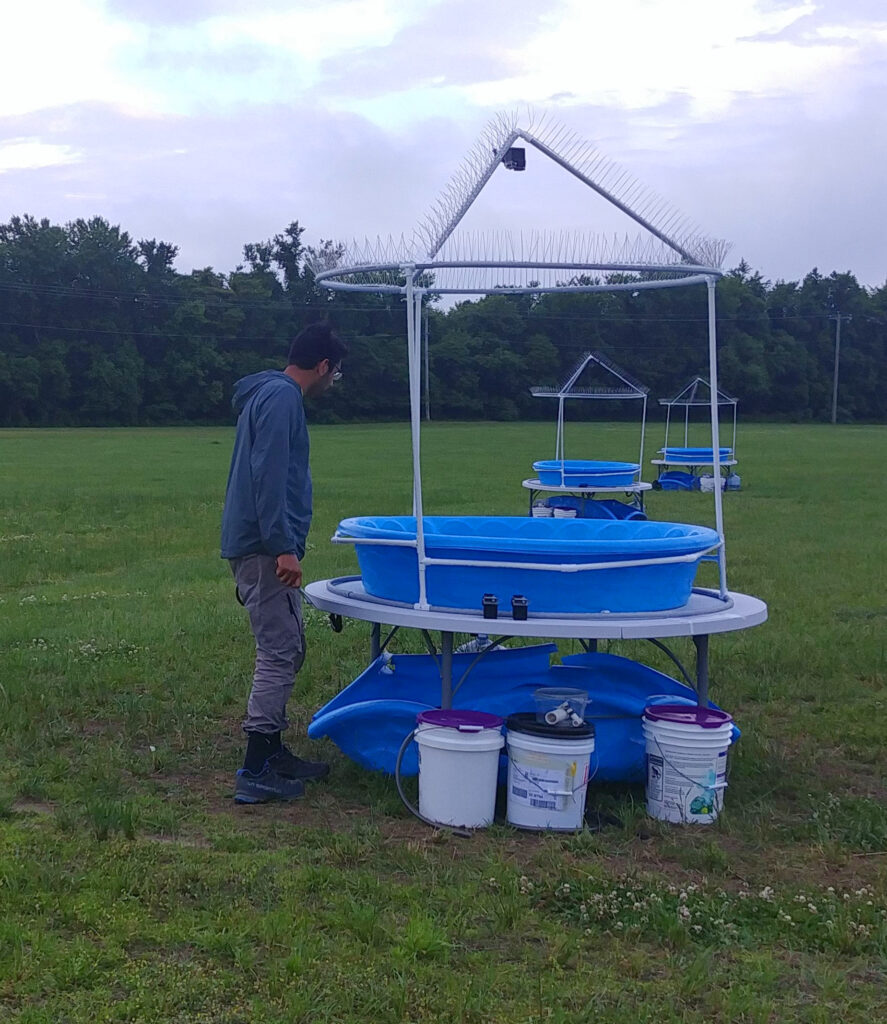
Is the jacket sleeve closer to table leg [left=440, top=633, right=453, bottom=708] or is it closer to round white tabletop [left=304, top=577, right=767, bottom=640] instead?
round white tabletop [left=304, top=577, right=767, bottom=640]

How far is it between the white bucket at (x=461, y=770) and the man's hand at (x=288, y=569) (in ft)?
2.75

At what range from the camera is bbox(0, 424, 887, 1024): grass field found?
341 centimetres

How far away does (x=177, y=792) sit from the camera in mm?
5293

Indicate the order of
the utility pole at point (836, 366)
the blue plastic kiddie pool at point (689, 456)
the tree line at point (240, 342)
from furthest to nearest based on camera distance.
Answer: the utility pole at point (836, 366)
the tree line at point (240, 342)
the blue plastic kiddie pool at point (689, 456)

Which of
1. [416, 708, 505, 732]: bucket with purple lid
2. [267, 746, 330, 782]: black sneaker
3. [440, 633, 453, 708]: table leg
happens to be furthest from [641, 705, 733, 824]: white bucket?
[267, 746, 330, 782]: black sneaker

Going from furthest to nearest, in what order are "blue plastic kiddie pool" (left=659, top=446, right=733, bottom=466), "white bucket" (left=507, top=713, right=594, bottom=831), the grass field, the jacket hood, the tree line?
the tree line → "blue plastic kiddie pool" (left=659, top=446, right=733, bottom=466) → the jacket hood → "white bucket" (left=507, top=713, right=594, bottom=831) → the grass field

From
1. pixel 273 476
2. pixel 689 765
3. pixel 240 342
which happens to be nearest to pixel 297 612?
pixel 273 476

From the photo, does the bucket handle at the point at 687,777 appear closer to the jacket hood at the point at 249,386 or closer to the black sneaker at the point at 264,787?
the black sneaker at the point at 264,787

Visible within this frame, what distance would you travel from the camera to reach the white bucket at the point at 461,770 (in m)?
4.89

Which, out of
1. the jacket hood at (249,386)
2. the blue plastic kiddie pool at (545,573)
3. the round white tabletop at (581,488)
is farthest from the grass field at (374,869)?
the round white tabletop at (581,488)

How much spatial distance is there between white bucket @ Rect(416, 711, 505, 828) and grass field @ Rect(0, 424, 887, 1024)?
108 millimetres

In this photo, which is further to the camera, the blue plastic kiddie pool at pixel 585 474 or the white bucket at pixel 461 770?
the blue plastic kiddie pool at pixel 585 474

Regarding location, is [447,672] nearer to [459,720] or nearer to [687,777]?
[459,720]

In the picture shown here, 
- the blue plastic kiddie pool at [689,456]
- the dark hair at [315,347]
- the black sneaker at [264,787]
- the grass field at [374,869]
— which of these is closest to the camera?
the grass field at [374,869]
